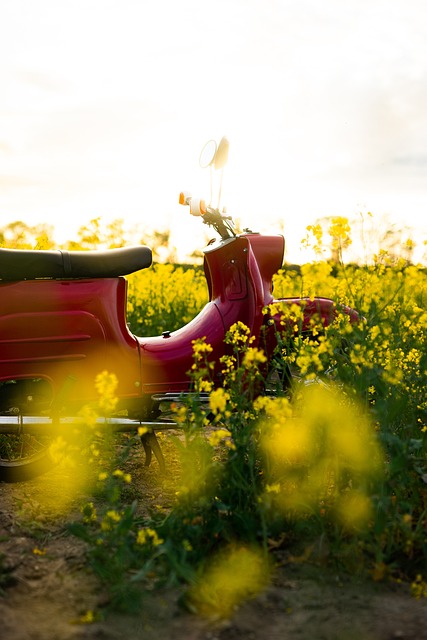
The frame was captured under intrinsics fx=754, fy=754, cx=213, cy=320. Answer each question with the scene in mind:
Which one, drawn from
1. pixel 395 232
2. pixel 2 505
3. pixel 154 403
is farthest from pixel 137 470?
pixel 395 232

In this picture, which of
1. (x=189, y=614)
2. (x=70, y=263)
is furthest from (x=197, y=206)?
(x=189, y=614)

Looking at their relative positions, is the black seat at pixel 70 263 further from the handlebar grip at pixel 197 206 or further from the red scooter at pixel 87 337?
the handlebar grip at pixel 197 206

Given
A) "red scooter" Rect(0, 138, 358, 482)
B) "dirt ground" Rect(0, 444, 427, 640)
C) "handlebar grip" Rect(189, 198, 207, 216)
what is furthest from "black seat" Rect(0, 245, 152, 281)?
"dirt ground" Rect(0, 444, 427, 640)

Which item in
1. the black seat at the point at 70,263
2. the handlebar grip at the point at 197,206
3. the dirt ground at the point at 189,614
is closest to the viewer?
the dirt ground at the point at 189,614

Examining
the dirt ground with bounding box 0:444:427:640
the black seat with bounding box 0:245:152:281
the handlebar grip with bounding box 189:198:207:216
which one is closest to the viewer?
the dirt ground with bounding box 0:444:427:640

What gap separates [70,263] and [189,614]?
1.70m

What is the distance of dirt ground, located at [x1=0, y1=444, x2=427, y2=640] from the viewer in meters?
2.30

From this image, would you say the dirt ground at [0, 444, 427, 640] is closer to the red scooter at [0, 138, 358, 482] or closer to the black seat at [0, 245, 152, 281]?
the red scooter at [0, 138, 358, 482]

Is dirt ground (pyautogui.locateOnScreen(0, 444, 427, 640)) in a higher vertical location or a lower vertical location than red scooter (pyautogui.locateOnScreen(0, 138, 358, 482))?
lower

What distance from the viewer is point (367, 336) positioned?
11.2 ft

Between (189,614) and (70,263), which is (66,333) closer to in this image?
(70,263)

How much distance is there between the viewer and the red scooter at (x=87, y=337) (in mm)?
3434

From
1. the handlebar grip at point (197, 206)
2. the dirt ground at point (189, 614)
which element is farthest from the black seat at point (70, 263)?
the dirt ground at point (189, 614)

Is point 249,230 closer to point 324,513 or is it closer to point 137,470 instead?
point 137,470
